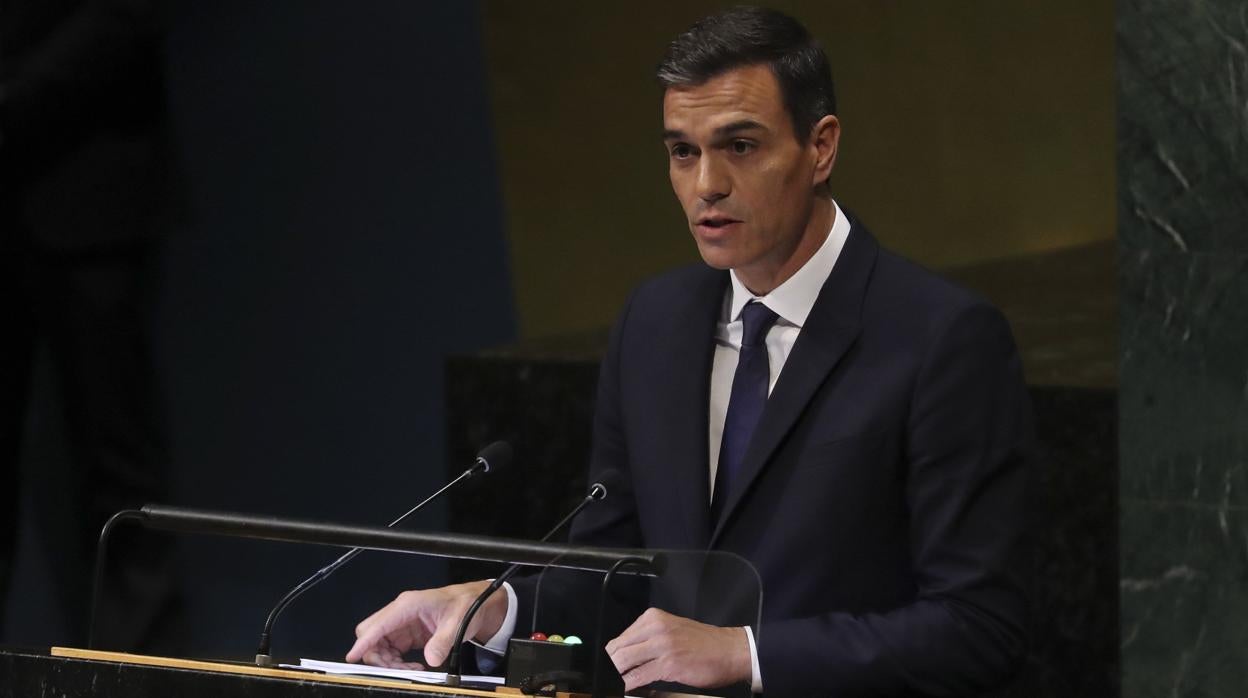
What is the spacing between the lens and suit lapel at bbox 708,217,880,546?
2.55 meters

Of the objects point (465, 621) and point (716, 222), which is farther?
point (716, 222)

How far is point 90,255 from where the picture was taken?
16.9 ft

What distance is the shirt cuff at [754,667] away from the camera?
7.38 ft

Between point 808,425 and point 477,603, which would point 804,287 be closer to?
point 808,425

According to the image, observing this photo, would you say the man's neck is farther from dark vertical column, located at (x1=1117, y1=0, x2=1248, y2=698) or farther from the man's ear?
dark vertical column, located at (x1=1117, y1=0, x2=1248, y2=698)

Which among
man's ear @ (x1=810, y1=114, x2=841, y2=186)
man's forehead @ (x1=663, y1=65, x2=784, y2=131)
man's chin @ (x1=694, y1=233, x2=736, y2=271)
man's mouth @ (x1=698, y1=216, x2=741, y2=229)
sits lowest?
man's chin @ (x1=694, y1=233, x2=736, y2=271)

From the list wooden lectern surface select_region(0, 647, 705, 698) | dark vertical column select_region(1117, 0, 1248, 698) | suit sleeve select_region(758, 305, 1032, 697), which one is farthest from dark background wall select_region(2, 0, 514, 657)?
wooden lectern surface select_region(0, 647, 705, 698)

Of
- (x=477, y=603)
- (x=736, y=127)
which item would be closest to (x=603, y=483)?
(x=477, y=603)

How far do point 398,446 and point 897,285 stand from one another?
2.81m

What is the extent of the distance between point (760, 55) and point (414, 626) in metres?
0.81

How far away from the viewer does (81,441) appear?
5.07 metres

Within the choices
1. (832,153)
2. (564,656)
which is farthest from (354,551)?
(832,153)

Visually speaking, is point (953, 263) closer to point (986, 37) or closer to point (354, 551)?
point (986, 37)

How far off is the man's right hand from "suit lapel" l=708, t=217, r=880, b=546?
0.37 m
